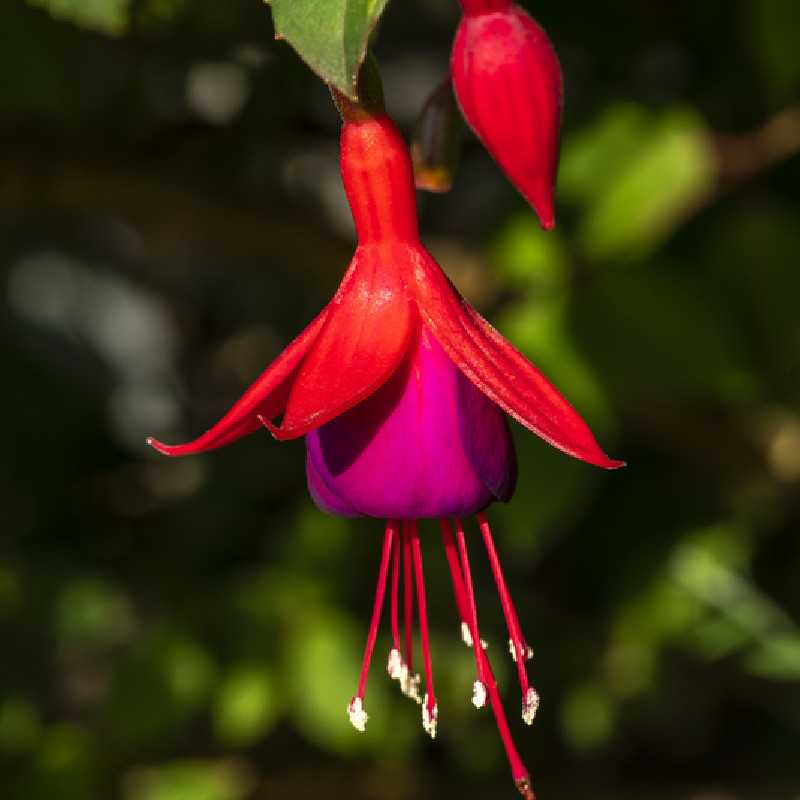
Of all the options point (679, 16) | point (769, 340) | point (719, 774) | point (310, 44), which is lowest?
point (719, 774)

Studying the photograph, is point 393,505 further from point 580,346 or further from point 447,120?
point 580,346

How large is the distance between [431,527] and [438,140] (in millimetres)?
654

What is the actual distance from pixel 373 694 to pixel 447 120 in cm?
85

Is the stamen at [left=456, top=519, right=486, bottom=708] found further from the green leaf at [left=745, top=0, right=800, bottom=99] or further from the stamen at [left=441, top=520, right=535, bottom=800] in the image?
the green leaf at [left=745, top=0, right=800, bottom=99]

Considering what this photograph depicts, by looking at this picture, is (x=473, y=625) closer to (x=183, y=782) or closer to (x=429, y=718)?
(x=429, y=718)

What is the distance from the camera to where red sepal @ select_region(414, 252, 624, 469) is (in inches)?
28.5

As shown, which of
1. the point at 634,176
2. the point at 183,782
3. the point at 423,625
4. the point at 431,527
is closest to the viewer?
the point at 423,625

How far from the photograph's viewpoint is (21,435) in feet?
6.25

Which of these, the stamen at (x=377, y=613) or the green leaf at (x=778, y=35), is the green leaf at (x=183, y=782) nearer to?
the stamen at (x=377, y=613)

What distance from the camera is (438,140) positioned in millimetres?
881

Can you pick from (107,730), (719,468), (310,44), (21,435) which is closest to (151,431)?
(21,435)

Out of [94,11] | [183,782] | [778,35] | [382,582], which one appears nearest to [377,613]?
[382,582]

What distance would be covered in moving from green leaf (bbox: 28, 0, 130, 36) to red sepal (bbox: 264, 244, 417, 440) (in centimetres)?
26

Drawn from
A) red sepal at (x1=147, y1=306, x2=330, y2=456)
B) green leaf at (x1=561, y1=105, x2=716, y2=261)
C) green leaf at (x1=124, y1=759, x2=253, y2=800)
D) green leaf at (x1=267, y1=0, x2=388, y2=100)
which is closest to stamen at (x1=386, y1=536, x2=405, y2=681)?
red sepal at (x1=147, y1=306, x2=330, y2=456)
